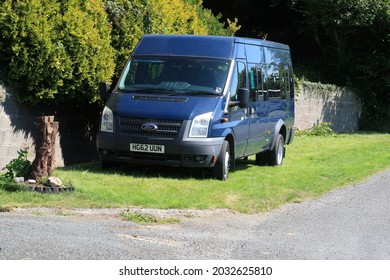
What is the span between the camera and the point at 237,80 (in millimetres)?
14531

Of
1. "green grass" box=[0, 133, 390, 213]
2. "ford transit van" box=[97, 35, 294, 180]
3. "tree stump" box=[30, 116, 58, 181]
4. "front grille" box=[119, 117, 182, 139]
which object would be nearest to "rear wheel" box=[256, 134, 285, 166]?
"green grass" box=[0, 133, 390, 213]

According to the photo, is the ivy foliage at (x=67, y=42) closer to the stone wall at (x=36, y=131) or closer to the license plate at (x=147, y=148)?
the stone wall at (x=36, y=131)

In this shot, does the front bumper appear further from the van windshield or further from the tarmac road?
the tarmac road

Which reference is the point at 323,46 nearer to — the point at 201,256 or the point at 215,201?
the point at 215,201

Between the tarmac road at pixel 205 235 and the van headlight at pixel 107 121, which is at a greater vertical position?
the van headlight at pixel 107 121

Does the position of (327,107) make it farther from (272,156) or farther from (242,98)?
(242,98)

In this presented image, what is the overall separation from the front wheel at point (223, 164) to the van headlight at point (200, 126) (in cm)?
54

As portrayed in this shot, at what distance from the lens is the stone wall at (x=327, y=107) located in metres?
28.1

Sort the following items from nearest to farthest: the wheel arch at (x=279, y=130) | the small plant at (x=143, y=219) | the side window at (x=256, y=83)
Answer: the small plant at (x=143, y=219) < the side window at (x=256, y=83) < the wheel arch at (x=279, y=130)

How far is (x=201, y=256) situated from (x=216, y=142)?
18.1 ft

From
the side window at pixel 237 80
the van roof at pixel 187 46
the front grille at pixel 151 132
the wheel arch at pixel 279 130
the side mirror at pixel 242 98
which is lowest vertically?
the wheel arch at pixel 279 130

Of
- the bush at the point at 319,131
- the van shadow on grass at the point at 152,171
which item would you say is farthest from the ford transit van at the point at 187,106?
the bush at the point at 319,131

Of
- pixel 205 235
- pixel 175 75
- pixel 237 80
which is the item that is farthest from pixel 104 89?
pixel 205 235

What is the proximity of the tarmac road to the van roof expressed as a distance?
3728 mm
